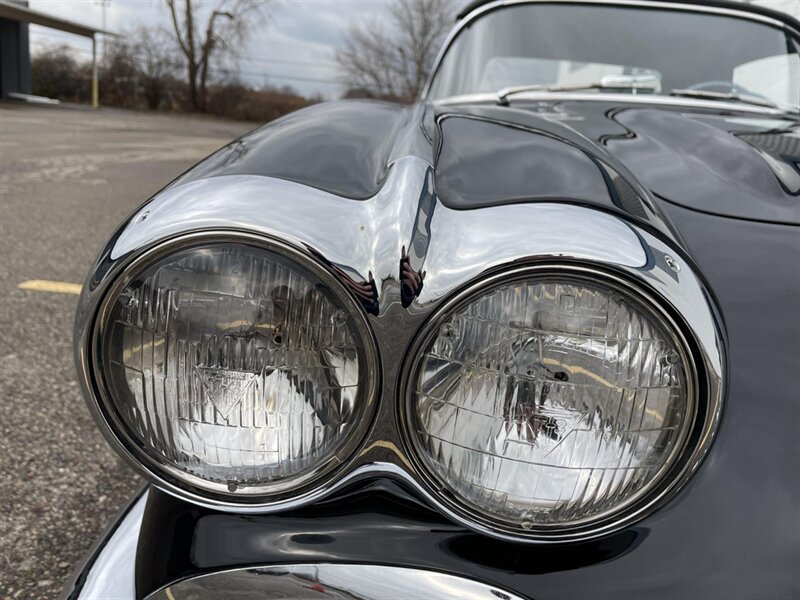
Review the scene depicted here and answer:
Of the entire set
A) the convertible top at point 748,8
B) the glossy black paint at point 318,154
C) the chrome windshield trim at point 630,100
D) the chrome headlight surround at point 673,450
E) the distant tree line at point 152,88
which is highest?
the distant tree line at point 152,88

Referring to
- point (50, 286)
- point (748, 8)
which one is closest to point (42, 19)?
point (50, 286)

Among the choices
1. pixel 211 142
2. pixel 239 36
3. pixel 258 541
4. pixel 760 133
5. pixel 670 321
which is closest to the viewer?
pixel 670 321

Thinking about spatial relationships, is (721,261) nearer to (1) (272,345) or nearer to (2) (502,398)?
(2) (502,398)

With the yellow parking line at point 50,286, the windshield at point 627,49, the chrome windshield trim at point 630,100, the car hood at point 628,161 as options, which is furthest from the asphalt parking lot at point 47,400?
the windshield at point 627,49

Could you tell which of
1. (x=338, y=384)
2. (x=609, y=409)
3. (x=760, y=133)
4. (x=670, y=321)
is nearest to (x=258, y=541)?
(x=338, y=384)

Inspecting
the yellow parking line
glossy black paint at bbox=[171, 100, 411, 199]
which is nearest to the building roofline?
the yellow parking line

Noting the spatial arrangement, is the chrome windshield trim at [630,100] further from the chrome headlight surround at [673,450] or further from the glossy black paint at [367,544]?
the glossy black paint at [367,544]

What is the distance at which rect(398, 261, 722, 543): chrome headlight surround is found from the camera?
0.76 metres

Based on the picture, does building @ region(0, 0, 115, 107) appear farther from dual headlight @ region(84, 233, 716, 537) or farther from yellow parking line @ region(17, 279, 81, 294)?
dual headlight @ region(84, 233, 716, 537)

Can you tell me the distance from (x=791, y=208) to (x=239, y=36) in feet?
99.7

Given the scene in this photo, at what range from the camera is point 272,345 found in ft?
2.73

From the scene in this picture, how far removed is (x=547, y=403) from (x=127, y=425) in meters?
0.55

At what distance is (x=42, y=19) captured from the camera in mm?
24422

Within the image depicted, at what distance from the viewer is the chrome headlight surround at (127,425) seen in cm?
78
